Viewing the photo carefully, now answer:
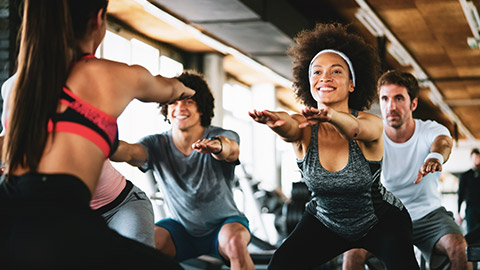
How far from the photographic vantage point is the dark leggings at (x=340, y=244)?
2918mm

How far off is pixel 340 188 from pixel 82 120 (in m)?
1.54

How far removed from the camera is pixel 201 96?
4.11m

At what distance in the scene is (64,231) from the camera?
1.63 meters

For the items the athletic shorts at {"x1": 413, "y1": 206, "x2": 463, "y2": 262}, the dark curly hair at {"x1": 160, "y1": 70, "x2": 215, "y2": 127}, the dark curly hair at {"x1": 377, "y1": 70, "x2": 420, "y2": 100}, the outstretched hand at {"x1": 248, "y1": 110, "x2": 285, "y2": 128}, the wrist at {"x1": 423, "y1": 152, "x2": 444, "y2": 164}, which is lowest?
the athletic shorts at {"x1": 413, "y1": 206, "x2": 463, "y2": 262}

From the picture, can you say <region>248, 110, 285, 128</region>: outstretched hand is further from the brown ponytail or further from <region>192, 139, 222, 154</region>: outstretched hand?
the brown ponytail

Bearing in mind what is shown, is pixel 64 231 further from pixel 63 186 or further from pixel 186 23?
pixel 186 23

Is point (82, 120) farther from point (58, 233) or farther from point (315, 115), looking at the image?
point (315, 115)

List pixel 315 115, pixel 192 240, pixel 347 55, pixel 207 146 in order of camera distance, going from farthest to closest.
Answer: pixel 192 240 → pixel 347 55 → pixel 207 146 → pixel 315 115

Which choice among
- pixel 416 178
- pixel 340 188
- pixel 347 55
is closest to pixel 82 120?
pixel 340 188

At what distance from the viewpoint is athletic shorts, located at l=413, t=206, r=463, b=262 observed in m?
4.04

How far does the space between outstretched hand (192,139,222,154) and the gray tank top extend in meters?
0.46

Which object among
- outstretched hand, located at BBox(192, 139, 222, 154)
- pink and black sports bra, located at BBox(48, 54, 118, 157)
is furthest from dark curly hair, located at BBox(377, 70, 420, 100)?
pink and black sports bra, located at BBox(48, 54, 118, 157)

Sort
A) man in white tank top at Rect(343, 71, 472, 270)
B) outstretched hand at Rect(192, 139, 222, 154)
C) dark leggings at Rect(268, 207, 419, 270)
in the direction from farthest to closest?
man in white tank top at Rect(343, 71, 472, 270), outstretched hand at Rect(192, 139, 222, 154), dark leggings at Rect(268, 207, 419, 270)

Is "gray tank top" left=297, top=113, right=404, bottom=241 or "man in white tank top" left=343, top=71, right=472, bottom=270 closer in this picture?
"gray tank top" left=297, top=113, right=404, bottom=241
